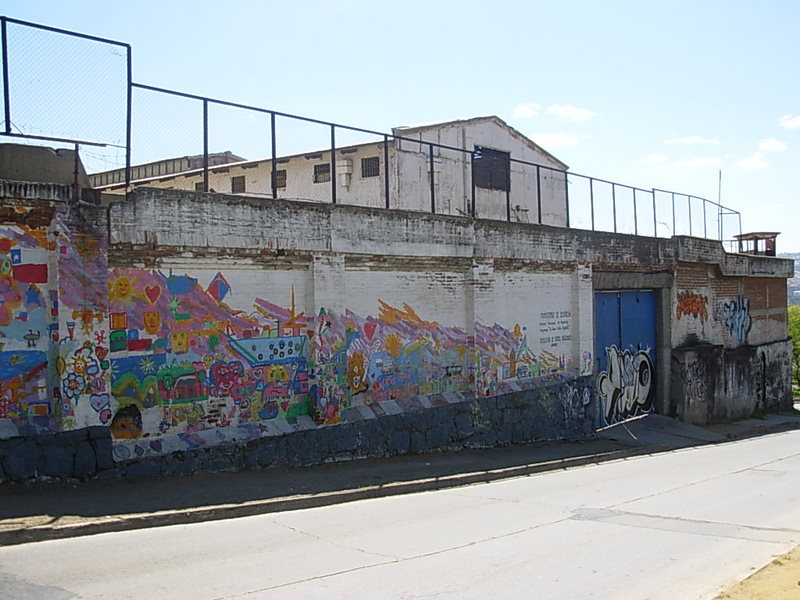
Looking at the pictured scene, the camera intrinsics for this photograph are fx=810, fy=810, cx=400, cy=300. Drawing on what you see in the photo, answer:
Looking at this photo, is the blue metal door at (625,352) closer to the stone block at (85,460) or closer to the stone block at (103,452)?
the stone block at (103,452)

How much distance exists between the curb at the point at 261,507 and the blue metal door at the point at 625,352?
21.4 ft

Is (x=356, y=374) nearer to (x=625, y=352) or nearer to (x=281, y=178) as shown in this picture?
(x=281, y=178)

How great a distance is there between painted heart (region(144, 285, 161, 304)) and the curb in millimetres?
3180

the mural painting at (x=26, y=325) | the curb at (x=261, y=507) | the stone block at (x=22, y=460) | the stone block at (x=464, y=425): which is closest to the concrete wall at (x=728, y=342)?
the stone block at (x=464, y=425)

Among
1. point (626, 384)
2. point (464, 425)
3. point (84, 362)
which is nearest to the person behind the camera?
point (84, 362)

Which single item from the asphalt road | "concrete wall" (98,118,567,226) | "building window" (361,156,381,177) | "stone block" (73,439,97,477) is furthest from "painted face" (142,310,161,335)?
"building window" (361,156,381,177)

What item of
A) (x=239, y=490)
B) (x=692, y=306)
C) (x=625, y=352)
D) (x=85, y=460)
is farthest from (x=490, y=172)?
(x=85, y=460)

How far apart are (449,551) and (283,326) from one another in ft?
19.0

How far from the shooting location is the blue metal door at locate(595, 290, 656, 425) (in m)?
21.7

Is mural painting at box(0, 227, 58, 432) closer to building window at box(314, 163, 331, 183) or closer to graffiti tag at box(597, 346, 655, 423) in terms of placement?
building window at box(314, 163, 331, 183)

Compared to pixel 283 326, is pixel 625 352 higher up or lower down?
lower down

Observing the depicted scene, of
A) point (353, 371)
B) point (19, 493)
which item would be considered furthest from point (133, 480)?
point (353, 371)

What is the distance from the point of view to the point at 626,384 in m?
22.7

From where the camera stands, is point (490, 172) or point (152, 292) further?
point (490, 172)
